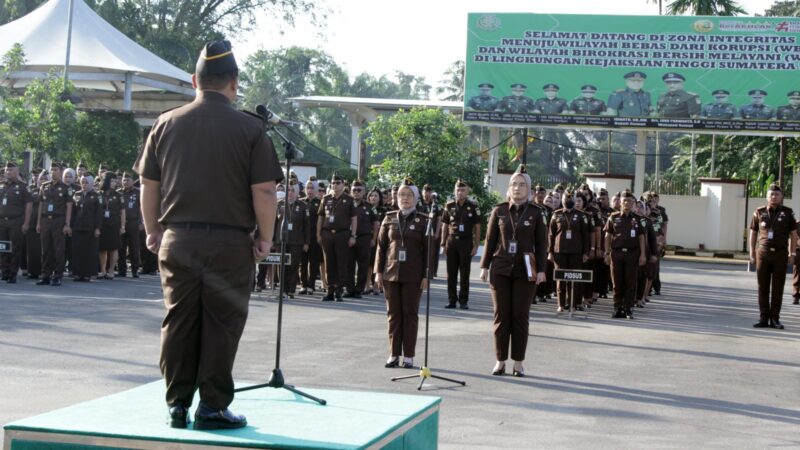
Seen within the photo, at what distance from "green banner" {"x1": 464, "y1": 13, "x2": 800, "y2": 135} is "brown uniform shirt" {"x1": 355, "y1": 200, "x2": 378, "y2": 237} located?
41.9ft

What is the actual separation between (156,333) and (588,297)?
360 inches

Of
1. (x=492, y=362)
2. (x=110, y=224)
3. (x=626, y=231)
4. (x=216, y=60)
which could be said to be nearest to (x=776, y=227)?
(x=626, y=231)

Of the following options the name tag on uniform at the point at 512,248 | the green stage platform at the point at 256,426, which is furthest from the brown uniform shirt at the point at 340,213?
the green stage platform at the point at 256,426

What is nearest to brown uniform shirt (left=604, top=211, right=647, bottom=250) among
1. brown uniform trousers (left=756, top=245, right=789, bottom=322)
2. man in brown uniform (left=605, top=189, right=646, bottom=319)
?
man in brown uniform (left=605, top=189, right=646, bottom=319)

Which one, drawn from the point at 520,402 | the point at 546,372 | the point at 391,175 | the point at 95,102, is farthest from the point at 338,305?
the point at 95,102

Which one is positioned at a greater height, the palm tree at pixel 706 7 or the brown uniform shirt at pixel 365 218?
the palm tree at pixel 706 7

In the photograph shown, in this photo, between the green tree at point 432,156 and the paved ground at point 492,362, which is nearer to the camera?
the paved ground at point 492,362

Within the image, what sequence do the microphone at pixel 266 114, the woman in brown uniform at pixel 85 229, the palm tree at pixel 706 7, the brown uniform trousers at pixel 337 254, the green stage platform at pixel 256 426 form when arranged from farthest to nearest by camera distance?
the palm tree at pixel 706 7 → the woman in brown uniform at pixel 85 229 → the brown uniform trousers at pixel 337 254 → the microphone at pixel 266 114 → the green stage platform at pixel 256 426

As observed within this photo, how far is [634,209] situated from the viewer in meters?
18.0

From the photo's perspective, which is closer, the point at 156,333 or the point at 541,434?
the point at 541,434

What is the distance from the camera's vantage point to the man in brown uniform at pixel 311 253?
20156 mm

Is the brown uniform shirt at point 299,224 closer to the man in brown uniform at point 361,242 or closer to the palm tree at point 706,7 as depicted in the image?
the man in brown uniform at point 361,242

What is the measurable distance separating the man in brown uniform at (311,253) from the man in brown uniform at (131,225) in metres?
4.09

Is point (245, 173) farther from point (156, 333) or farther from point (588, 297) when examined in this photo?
point (588, 297)
